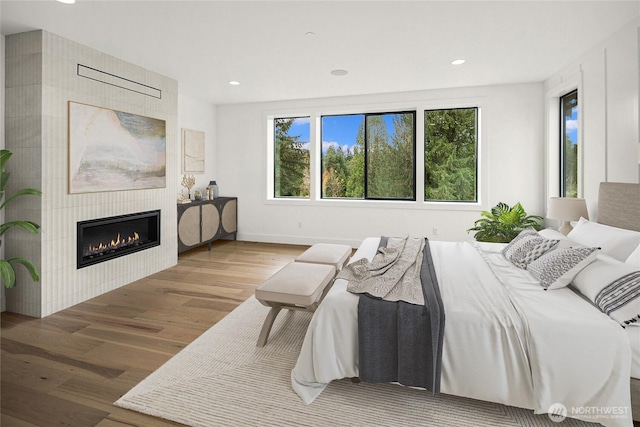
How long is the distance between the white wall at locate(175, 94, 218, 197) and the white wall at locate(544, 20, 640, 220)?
17.5ft

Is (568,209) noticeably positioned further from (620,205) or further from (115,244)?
(115,244)

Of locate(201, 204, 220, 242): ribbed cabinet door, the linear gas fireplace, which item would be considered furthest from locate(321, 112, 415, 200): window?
the linear gas fireplace

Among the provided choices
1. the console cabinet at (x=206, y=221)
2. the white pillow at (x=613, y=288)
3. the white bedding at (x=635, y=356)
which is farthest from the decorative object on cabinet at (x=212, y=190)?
the white bedding at (x=635, y=356)

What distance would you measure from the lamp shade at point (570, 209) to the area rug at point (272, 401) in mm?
2332

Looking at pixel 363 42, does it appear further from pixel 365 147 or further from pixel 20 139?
pixel 20 139

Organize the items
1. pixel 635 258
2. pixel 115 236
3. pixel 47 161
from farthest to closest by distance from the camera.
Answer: pixel 115 236
pixel 47 161
pixel 635 258

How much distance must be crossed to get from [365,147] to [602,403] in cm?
484

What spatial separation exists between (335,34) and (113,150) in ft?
8.68

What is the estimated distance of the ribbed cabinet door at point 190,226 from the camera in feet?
16.5

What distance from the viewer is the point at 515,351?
1.70 metres

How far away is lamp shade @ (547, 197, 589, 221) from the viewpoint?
345 centimetres

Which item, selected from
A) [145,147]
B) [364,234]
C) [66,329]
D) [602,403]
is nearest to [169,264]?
[145,147]

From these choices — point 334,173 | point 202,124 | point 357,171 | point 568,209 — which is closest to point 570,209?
point 568,209

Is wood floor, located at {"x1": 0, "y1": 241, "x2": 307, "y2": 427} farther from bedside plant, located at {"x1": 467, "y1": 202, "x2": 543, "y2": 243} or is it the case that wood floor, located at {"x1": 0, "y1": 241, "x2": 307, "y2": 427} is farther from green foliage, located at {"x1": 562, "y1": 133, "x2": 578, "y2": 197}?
green foliage, located at {"x1": 562, "y1": 133, "x2": 578, "y2": 197}
